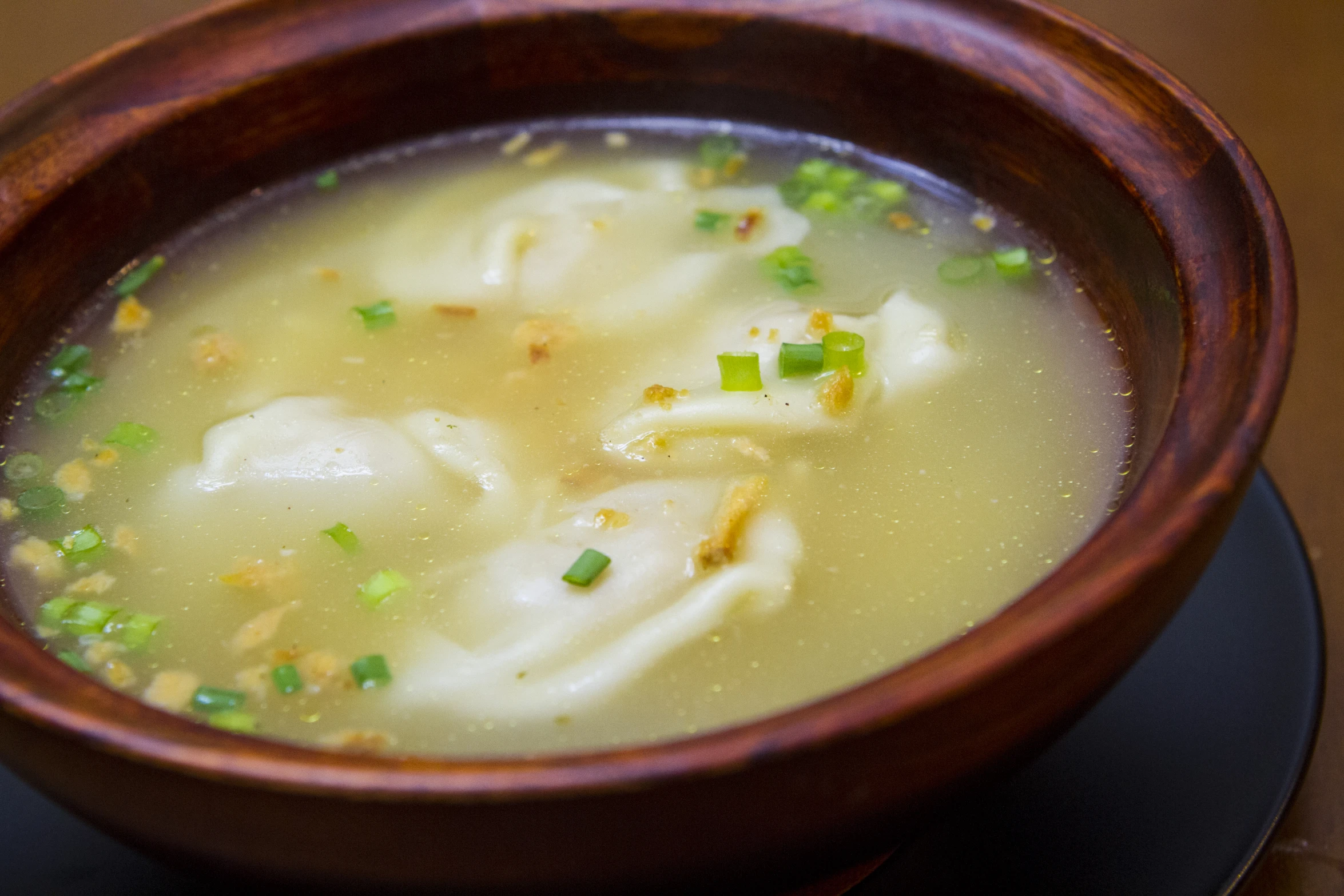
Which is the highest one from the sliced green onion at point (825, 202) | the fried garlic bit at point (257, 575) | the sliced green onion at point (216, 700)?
the sliced green onion at point (825, 202)

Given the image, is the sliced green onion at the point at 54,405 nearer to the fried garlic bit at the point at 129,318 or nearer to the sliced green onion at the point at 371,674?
the fried garlic bit at the point at 129,318

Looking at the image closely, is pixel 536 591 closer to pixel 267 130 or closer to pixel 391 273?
pixel 391 273

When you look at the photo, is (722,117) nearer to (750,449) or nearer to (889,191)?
(889,191)

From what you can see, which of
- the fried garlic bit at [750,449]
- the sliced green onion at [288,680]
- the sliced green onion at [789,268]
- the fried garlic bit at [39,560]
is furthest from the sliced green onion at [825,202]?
the fried garlic bit at [39,560]

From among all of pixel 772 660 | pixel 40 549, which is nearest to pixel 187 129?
pixel 40 549

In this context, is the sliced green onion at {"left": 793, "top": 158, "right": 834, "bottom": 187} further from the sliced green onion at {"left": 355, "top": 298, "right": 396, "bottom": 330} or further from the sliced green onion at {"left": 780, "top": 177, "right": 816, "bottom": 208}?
the sliced green onion at {"left": 355, "top": 298, "right": 396, "bottom": 330}

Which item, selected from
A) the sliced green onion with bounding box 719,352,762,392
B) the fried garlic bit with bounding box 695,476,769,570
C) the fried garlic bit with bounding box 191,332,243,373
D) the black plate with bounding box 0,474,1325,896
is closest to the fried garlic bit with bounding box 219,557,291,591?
the black plate with bounding box 0,474,1325,896

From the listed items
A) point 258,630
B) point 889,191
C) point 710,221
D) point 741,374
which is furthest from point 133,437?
point 889,191
